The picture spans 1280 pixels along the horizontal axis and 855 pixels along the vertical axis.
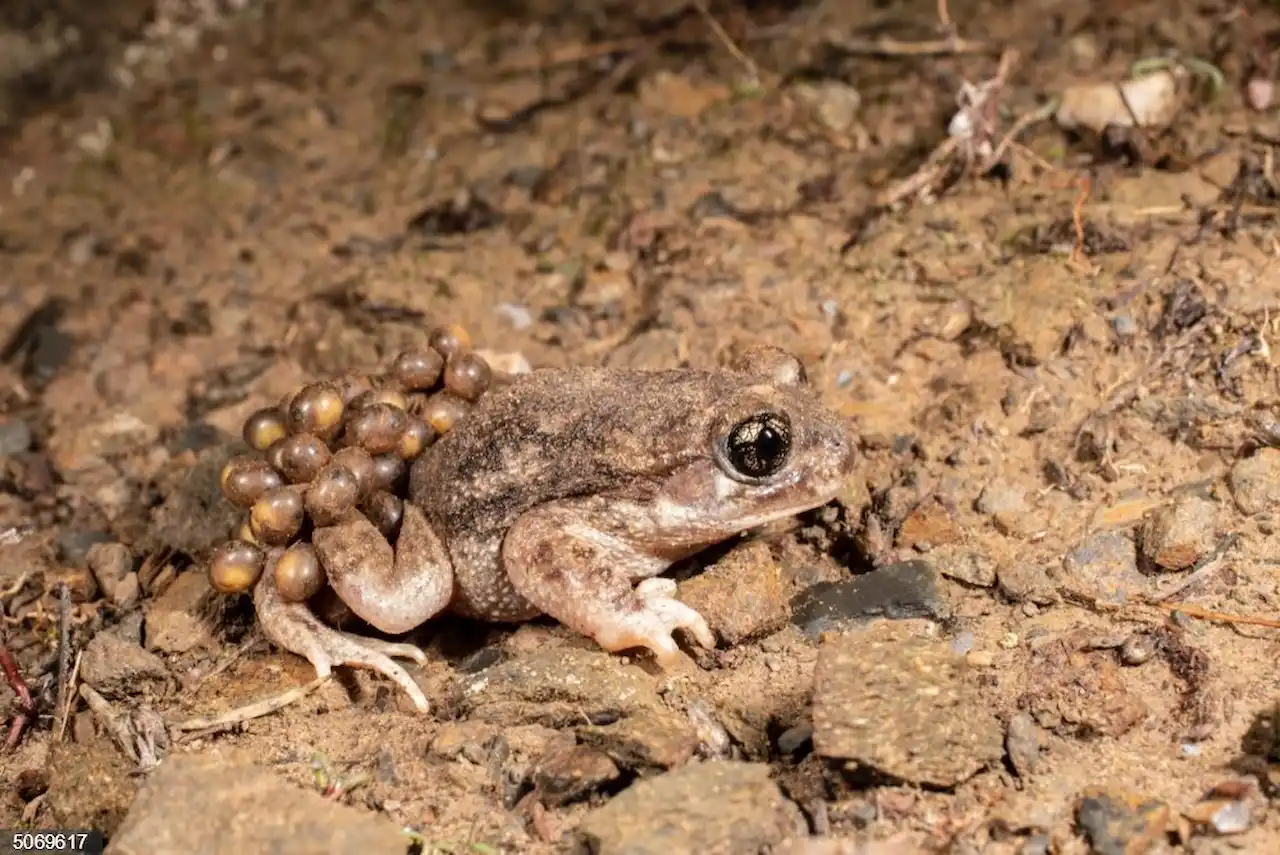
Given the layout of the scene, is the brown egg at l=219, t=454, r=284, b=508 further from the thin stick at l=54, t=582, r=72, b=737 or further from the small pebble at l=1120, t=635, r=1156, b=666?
the small pebble at l=1120, t=635, r=1156, b=666

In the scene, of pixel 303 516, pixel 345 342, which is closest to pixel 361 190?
pixel 345 342

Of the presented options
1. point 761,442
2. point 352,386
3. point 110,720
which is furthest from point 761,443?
point 110,720

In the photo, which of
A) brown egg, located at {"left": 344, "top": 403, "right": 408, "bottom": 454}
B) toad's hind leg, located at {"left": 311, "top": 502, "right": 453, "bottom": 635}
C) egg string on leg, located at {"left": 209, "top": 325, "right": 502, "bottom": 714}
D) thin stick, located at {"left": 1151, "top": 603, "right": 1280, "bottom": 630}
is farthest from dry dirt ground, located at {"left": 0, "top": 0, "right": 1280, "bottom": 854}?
brown egg, located at {"left": 344, "top": 403, "right": 408, "bottom": 454}

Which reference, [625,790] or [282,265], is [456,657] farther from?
[282,265]

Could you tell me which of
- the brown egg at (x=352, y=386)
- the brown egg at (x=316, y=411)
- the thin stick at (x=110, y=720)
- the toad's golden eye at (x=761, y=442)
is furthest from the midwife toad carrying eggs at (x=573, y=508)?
the thin stick at (x=110, y=720)

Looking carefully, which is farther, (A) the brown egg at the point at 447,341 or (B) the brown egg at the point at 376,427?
(A) the brown egg at the point at 447,341

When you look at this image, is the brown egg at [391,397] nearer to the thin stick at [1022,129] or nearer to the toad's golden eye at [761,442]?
the toad's golden eye at [761,442]

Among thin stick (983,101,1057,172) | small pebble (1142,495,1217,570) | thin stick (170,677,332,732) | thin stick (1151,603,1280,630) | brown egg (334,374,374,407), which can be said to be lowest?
thin stick (1151,603,1280,630)
